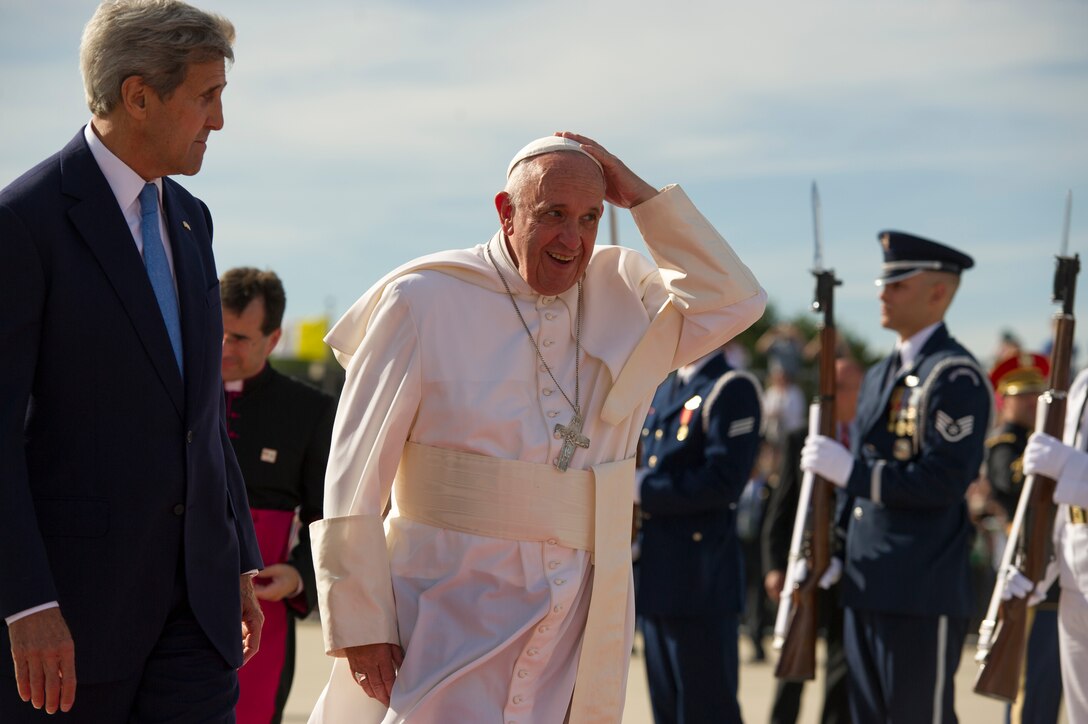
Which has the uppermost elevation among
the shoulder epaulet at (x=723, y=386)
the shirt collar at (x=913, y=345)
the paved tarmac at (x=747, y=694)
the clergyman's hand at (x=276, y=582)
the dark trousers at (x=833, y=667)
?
the shirt collar at (x=913, y=345)

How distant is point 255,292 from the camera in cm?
568

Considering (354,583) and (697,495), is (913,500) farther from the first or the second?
(354,583)

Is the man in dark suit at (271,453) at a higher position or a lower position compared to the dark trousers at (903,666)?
higher

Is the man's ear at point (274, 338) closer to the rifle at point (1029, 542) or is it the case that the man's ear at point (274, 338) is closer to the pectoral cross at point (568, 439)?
the pectoral cross at point (568, 439)

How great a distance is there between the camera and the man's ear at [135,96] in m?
3.44

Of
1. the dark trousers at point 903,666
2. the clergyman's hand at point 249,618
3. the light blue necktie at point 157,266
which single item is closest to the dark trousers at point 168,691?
the clergyman's hand at point 249,618

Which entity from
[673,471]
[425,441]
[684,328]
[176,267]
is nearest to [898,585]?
[673,471]

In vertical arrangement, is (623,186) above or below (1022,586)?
above

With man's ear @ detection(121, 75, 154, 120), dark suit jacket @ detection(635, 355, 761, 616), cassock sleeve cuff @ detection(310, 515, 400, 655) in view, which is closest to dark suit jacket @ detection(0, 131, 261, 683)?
man's ear @ detection(121, 75, 154, 120)

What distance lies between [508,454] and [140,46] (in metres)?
1.46

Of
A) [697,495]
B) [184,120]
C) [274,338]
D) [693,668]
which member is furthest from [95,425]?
[693,668]

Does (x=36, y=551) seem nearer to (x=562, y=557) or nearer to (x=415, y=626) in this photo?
(x=415, y=626)

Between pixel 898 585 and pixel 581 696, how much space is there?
9.52 feet

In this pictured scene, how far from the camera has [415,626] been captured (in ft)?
13.2
